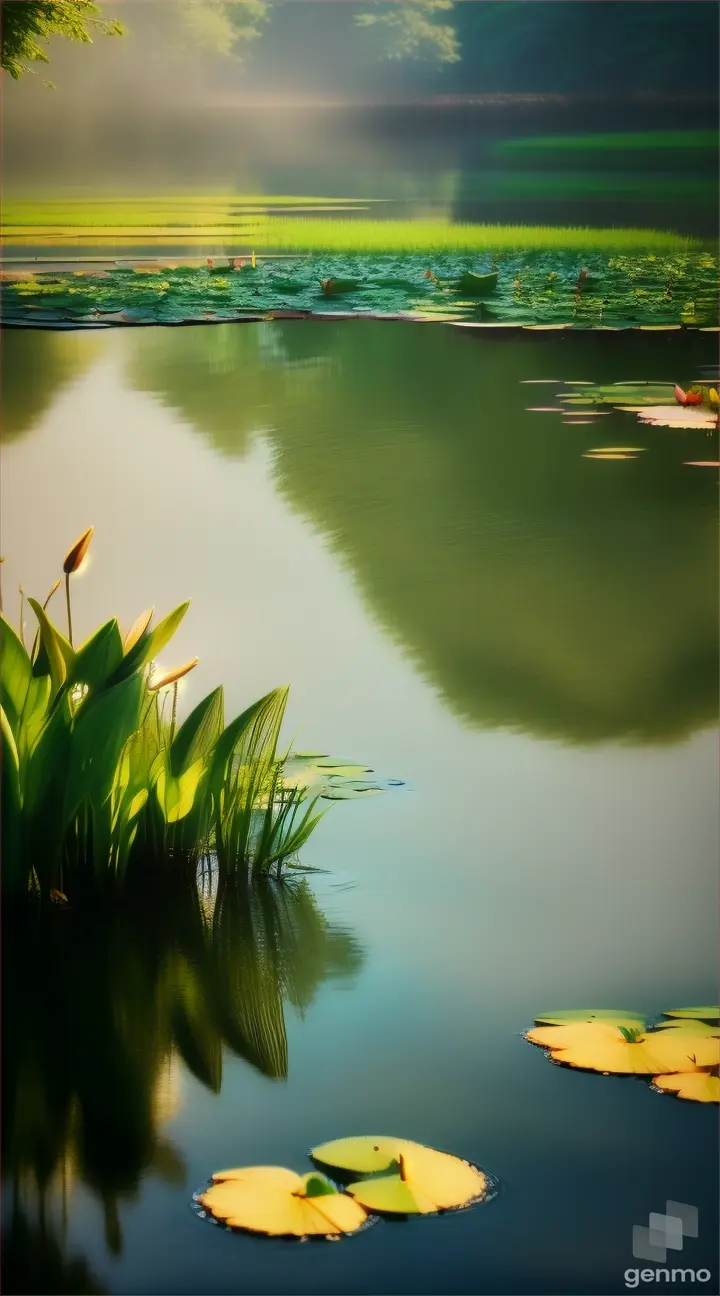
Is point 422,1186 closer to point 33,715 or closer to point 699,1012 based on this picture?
point 699,1012

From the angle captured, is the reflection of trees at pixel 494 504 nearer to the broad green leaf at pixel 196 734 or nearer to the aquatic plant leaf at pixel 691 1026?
the broad green leaf at pixel 196 734

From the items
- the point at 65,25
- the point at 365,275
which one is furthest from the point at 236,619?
the point at 65,25

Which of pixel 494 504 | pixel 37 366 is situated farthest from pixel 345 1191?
pixel 37 366

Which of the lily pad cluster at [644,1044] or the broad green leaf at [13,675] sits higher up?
A: the broad green leaf at [13,675]

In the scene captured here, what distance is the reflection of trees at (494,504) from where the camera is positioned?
2.59m

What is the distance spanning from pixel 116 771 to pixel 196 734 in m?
0.14

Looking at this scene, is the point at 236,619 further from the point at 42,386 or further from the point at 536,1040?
the point at 536,1040

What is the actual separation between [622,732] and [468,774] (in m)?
0.33

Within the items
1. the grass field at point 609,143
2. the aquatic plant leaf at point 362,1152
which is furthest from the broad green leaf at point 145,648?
the grass field at point 609,143

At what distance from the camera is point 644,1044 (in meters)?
1.54

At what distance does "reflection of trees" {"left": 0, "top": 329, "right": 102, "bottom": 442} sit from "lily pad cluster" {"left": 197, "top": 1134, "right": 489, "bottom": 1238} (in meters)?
2.14

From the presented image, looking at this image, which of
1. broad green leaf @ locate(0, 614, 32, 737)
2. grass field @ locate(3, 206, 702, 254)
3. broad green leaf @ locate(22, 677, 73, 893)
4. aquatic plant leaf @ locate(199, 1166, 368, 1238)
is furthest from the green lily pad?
grass field @ locate(3, 206, 702, 254)

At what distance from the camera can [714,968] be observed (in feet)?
5.79

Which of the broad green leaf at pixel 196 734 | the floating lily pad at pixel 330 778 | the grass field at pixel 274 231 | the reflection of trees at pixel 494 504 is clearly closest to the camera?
the broad green leaf at pixel 196 734
